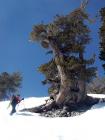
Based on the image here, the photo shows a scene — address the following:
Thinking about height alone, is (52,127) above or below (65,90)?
below

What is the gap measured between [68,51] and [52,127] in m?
14.9

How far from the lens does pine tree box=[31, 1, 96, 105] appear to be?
40594 millimetres

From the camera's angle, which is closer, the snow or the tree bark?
the snow

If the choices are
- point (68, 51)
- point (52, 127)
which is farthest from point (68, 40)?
point (52, 127)

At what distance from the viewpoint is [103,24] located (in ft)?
130

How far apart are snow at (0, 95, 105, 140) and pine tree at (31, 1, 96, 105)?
5.59 meters

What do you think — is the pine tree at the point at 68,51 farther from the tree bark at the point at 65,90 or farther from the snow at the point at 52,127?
the snow at the point at 52,127

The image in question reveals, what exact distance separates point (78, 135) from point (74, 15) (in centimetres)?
1952

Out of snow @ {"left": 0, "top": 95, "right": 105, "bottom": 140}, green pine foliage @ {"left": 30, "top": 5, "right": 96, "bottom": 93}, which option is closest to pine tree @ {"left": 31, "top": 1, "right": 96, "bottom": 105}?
green pine foliage @ {"left": 30, "top": 5, "right": 96, "bottom": 93}

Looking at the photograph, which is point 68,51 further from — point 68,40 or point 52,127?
point 52,127

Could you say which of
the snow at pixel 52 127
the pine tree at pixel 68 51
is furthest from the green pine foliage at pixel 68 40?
the snow at pixel 52 127

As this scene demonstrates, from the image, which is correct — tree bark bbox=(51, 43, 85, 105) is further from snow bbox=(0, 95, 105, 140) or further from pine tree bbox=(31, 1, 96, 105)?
snow bbox=(0, 95, 105, 140)

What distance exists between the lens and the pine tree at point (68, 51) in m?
40.6

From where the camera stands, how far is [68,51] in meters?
42.0
